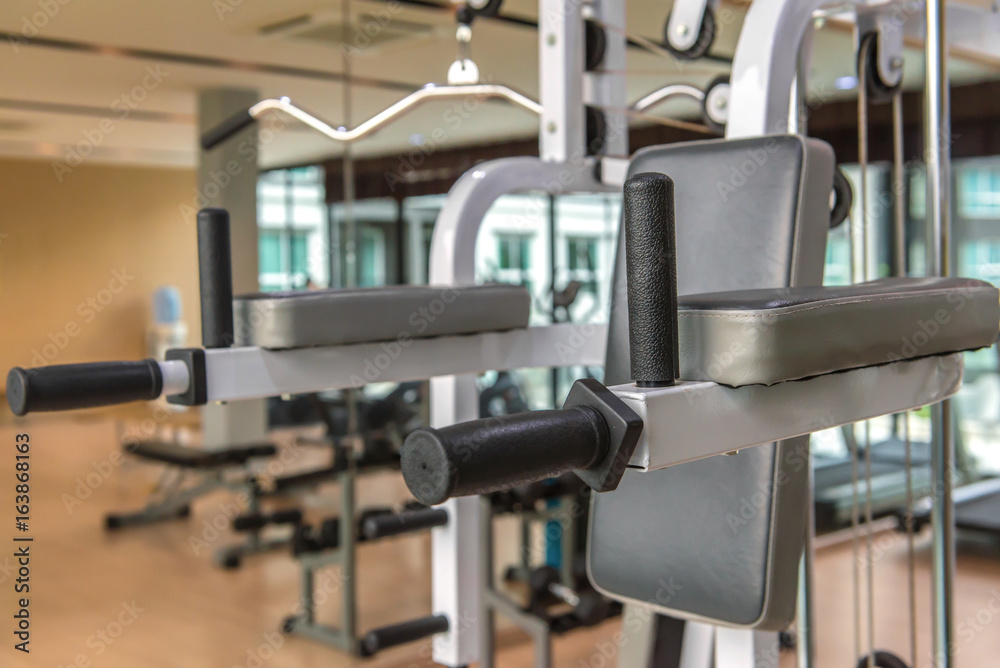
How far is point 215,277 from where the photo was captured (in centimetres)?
126

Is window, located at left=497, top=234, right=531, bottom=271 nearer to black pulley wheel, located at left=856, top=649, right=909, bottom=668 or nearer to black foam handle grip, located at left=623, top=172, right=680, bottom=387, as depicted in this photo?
black pulley wheel, located at left=856, top=649, right=909, bottom=668

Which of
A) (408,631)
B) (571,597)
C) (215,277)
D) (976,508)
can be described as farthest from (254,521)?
(976,508)

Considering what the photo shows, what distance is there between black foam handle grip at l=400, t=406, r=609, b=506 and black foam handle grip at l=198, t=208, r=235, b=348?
67 centimetres

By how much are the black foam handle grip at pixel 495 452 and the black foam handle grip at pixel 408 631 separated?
3.38 ft

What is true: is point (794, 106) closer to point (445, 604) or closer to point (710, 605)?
point (710, 605)

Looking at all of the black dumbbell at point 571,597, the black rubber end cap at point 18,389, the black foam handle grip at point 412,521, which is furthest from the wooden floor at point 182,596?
the black rubber end cap at point 18,389

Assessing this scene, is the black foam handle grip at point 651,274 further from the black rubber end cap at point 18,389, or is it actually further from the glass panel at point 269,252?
the glass panel at point 269,252

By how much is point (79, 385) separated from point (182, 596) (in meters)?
1.92

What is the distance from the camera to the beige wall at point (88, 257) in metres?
2.40

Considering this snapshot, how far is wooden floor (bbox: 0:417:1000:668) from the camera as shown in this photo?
250 cm

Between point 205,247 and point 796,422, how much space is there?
2.60ft

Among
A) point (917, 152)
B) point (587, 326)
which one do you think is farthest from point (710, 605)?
point (917, 152)

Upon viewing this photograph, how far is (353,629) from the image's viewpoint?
3.08 meters

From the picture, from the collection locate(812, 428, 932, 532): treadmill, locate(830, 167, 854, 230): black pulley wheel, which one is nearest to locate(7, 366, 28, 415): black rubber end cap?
locate(830, 167, 854, 230): black pulley wheel
